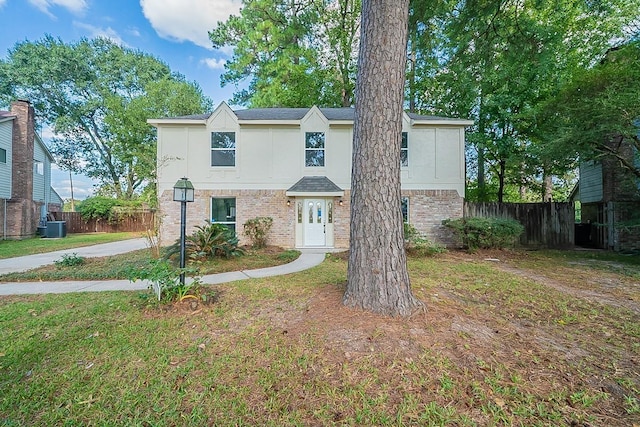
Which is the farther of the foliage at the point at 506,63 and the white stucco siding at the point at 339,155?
the white stucco siding at the point at 339,155

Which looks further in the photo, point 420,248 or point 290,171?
point 290,171

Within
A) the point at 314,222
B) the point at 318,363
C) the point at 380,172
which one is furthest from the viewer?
the point at 314,222

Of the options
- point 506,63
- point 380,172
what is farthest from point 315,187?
point 380,172

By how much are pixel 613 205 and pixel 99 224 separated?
2937cm

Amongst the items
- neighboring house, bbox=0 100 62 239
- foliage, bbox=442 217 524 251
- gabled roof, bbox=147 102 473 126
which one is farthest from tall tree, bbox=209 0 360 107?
neighboring house, bbox=0 100 62 239

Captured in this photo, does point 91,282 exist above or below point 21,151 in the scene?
below

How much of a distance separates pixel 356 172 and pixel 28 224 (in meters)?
21.1

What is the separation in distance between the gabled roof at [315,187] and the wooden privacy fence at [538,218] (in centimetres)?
562

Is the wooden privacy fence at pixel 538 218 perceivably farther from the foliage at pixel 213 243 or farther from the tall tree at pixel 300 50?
the tall tree at pixel 300 50

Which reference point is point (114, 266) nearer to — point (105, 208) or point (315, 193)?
point (315, 193)

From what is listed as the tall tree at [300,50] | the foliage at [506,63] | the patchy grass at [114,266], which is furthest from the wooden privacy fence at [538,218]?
the tall tree at [300,50]

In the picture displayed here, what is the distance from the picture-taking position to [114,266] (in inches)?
283

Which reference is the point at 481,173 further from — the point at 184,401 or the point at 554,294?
the point at 184,401

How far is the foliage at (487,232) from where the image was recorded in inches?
381
